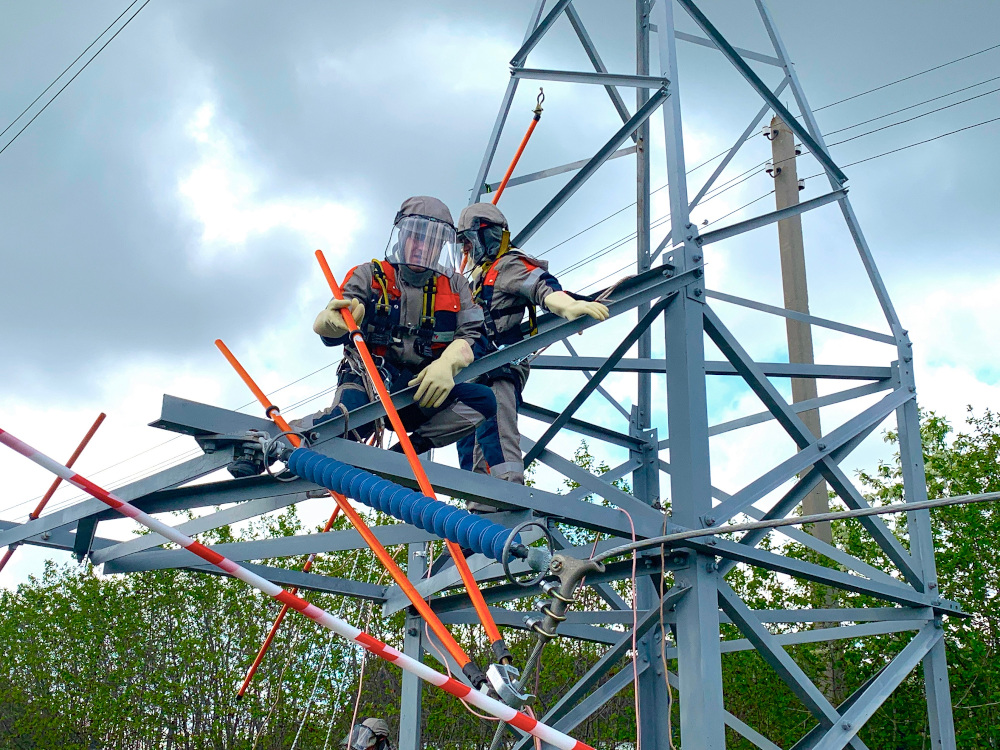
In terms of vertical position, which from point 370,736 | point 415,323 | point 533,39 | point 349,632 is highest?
point 533,39

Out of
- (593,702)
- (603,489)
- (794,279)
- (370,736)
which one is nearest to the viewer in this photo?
(603,489)

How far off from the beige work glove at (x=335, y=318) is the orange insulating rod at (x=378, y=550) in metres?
0.47

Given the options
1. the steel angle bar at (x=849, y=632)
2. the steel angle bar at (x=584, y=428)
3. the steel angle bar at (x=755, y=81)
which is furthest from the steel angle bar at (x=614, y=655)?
the steel angle bar at (x=755, y=81)

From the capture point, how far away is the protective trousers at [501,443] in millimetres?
5879

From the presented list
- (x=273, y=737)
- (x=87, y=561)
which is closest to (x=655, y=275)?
(x=87, y=561)

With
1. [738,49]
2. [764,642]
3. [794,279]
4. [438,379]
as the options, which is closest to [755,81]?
[738,49]

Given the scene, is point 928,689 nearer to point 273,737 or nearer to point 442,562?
point 442,562

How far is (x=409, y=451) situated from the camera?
437 cm

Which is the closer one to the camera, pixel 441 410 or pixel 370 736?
pixel 441 410

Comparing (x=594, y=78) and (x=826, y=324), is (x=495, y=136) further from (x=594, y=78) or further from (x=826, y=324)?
(x=826, y=324)

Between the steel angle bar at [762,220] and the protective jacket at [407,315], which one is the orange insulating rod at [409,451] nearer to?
the protective jacket at [407,315]

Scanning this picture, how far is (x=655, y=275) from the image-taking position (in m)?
5.65

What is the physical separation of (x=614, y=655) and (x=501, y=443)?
1.40m

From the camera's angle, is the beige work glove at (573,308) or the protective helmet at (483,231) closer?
the beige work glove at (573,308)
